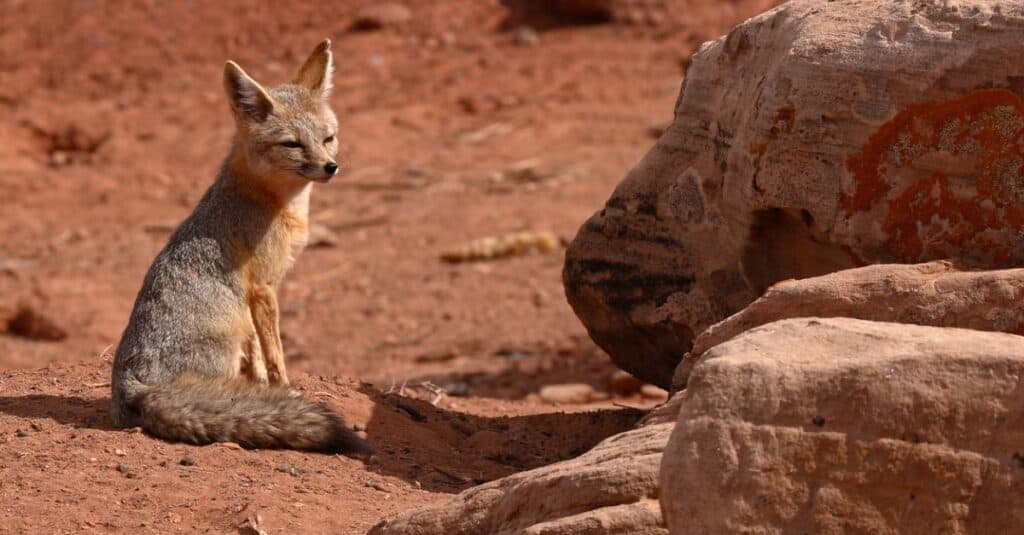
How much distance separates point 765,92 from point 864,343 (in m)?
2.04

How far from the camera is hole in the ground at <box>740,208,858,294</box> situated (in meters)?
5.63

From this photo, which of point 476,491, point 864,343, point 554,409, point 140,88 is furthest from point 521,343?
point 140,88

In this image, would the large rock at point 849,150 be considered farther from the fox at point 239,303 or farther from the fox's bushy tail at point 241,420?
the fox at point 239,303

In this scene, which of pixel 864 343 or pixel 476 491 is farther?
pixel 476 491

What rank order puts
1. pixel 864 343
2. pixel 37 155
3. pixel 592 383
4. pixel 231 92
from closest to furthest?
pixel 864 343 → pixel 231 92 → pixel 592 383 → pixel 37 155

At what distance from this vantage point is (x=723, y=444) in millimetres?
3480

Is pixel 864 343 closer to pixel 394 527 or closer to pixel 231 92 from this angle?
pixel 394 527

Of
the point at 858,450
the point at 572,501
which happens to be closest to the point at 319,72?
the point at 572,501

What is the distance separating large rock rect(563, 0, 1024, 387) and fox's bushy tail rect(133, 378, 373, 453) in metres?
1.78

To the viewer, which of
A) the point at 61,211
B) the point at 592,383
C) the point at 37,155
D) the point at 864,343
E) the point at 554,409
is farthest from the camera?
the point at 37,155

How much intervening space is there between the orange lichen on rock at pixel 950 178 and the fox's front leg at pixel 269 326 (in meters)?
2.90

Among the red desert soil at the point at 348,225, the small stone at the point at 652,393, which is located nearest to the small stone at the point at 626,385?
the small stone at the point at 652,393

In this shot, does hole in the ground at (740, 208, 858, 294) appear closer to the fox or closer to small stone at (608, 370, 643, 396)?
the fox

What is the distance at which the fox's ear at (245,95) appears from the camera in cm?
661
